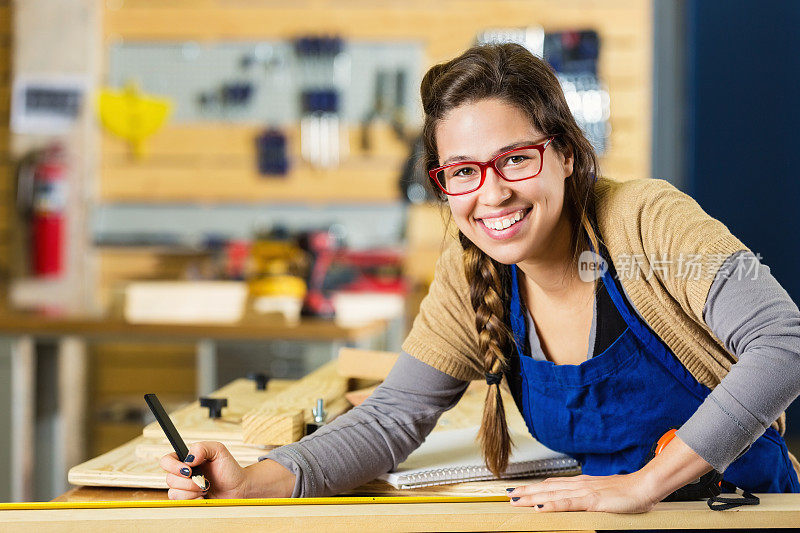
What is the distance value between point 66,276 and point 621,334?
4416mm

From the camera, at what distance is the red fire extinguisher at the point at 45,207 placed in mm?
5055

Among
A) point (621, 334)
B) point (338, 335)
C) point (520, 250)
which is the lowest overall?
point (338, 335)

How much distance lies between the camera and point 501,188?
4.27 ft

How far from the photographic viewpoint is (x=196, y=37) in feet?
17.3

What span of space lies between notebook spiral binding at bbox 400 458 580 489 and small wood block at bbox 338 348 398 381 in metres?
0.45

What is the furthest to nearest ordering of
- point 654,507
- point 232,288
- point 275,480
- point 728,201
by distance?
point 232,288
point 728,201
point 275,480
point 654,507

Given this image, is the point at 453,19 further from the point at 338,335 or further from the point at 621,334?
the point at 621,334

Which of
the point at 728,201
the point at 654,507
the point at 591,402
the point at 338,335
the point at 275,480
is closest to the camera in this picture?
the point at 654,507

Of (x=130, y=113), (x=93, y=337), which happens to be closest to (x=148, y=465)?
(x=93, y=337)

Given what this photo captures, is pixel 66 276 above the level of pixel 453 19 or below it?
below

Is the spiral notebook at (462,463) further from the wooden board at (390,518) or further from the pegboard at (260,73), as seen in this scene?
the pegboard at (260,73)

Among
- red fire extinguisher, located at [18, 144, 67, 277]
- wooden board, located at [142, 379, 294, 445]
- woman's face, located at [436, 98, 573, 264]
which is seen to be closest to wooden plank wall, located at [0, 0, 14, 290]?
red fire extinguisher, located at [18, 144, 67, 277]

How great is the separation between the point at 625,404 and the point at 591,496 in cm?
31

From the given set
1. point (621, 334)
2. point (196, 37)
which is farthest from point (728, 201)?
point (196, 37)
